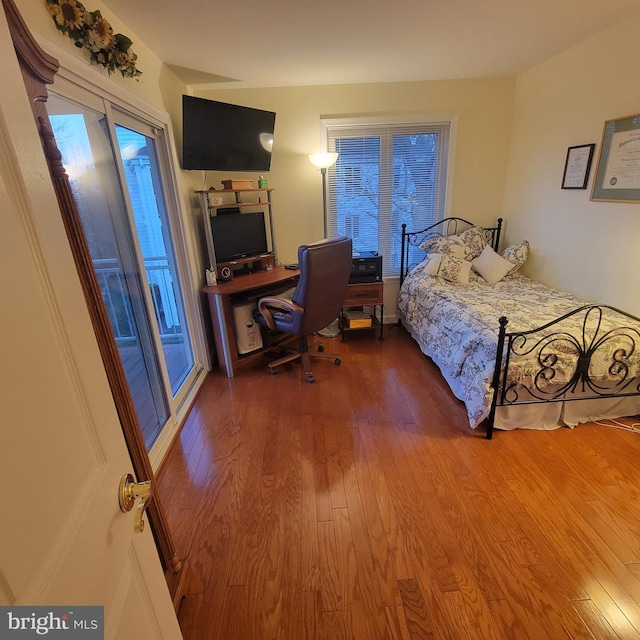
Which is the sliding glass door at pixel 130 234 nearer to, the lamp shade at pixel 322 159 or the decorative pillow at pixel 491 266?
the lamp shade at pixel 322 159

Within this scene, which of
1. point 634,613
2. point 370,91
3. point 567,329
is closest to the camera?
point 634,613

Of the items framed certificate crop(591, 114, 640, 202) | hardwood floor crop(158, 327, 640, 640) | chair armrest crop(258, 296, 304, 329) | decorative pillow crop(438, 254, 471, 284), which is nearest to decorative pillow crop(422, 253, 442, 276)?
decorative pillow crop(438, 254, 471, 284)

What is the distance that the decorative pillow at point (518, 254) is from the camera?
3.41 m

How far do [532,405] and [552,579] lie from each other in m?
1.05

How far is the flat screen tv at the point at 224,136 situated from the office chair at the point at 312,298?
3.66ft

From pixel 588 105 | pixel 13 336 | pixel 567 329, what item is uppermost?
pixel 588 105

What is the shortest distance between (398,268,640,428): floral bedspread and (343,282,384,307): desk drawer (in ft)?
1.02

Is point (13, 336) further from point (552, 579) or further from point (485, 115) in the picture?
point (485, 115)

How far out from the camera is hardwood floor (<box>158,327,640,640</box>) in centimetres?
131

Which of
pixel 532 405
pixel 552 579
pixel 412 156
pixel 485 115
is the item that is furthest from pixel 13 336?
pixel 485 115

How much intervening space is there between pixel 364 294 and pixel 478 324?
1388mm

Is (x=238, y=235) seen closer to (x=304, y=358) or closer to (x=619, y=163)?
(x=304, y=358)

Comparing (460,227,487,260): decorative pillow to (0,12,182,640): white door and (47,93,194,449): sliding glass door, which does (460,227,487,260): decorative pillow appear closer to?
(47,93,194,449): sliding glass door

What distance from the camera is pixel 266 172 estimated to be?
11.6 ft
